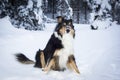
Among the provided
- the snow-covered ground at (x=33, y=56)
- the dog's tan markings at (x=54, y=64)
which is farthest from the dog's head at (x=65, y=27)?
the snow-covered ground at (x=33, y=56)

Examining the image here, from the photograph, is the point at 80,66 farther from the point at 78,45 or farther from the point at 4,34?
the point at 4,34

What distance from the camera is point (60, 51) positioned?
595cm

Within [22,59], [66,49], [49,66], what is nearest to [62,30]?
[66,49]

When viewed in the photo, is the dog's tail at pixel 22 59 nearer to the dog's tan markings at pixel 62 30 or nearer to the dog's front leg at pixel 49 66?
the dog's front leg at pixel 49 66

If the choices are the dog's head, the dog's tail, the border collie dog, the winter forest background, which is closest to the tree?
the winter forest background

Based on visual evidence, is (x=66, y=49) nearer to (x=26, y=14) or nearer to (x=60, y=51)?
(x=60, y=51)

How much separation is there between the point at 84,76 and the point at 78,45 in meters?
3.91

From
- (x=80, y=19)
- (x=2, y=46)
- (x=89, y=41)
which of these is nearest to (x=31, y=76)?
(x=2, y=46)

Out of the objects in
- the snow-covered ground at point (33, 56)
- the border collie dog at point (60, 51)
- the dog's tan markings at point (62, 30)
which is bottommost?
the snow-covered ground at point (33, 56)

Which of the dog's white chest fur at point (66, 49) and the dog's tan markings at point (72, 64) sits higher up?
the dog's white chest fur at point (66, 49)

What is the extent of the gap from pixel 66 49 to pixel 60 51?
14 cm

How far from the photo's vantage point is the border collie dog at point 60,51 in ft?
18.8

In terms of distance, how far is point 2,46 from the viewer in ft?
26.8

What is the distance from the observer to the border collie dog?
573 cm
